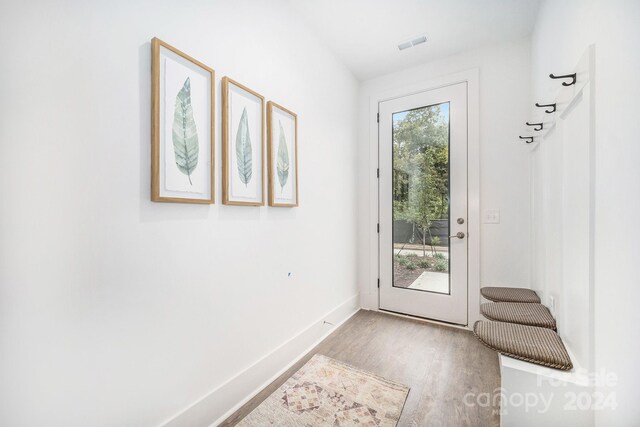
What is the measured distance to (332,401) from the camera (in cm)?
165

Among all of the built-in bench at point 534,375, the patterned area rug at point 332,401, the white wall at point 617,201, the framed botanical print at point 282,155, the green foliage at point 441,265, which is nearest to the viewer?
the white wall at point 617,201

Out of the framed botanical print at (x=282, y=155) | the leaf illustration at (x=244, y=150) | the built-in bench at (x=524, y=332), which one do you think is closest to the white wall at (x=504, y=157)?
the built-in bench at (x=524, y=332)

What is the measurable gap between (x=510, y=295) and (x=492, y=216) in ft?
2.53

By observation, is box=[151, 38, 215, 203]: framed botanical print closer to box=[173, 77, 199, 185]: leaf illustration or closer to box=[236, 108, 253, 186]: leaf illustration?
box=[173, 77, 199, 185]: leaf illustration

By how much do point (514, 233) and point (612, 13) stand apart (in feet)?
6.14

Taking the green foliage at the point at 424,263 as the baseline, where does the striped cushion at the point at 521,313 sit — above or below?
below

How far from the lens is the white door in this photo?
2713 mm

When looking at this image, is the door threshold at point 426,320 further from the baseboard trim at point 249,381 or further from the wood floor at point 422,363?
the baseboard trim at point 249,381

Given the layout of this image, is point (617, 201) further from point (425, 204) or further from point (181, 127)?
point (425, 204)

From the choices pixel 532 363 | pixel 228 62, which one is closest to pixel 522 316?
pixel 532 363

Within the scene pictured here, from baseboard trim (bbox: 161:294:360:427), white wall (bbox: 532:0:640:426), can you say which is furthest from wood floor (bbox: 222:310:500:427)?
white wall (bbox: 532:0:640:426)

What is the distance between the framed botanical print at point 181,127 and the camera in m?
1.22

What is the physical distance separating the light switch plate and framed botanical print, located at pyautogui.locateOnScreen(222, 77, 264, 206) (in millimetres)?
2088

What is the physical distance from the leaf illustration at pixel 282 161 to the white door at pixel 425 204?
4.64 ft
